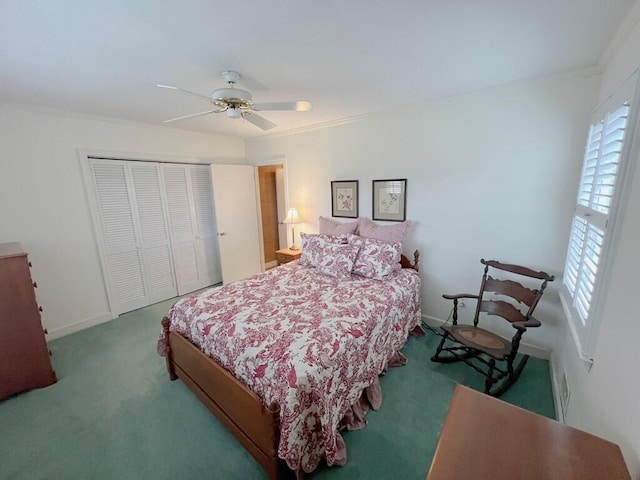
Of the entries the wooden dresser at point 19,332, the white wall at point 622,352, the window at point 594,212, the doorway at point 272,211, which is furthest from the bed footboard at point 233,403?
the doorway at point 272,211

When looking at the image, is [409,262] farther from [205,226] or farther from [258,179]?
[205,226]

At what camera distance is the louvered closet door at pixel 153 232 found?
11.0 ft

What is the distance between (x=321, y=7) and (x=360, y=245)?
1955 millimetres

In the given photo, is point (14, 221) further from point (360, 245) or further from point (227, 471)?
point (360, 245)

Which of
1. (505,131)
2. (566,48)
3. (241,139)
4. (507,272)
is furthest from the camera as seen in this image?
(241,139)

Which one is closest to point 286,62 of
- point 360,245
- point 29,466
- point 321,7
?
point 321,7

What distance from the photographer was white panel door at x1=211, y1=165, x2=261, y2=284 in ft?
12.9

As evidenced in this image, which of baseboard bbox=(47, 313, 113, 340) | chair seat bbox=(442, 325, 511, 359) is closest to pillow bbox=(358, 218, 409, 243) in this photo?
chair seat bbox=(442, 325, 511, 359)

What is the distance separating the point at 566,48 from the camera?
64.2 inches

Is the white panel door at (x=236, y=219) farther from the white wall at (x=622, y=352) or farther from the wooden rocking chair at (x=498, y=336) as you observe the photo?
the white wall at (x=622, y=352)

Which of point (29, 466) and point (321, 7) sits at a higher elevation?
point (321, 7)

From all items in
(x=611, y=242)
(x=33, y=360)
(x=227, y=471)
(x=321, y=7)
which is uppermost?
(x=321, y=7)

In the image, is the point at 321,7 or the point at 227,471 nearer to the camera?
the point at 321,7

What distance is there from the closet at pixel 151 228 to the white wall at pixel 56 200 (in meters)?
0.14
